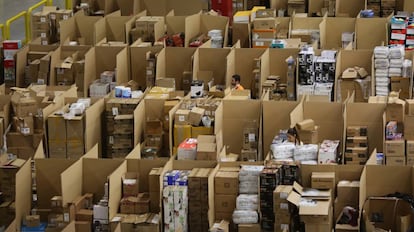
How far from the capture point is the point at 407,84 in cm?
1523

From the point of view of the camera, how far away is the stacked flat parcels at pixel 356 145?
43.4 ft

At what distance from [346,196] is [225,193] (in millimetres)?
1470

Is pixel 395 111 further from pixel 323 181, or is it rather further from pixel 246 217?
pixel 246 217

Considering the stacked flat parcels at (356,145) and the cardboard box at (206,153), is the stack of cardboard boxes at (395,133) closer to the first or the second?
the stacked flat parcels at (356,145)

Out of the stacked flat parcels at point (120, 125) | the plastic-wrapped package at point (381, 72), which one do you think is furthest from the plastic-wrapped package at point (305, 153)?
the plastic-wrapped package at point (381, 72)

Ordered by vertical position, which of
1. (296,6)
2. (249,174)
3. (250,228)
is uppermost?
(296,6)

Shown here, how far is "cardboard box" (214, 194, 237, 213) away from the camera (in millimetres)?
11758

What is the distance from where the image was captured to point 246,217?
11500 mm

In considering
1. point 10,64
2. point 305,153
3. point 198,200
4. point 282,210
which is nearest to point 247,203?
point 282,210

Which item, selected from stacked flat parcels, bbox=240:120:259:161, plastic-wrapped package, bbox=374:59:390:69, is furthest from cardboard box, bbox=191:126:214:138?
plastic-wrapped package, bbox=374:59:390:69

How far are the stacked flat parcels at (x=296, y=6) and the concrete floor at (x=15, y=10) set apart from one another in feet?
A: 21.9

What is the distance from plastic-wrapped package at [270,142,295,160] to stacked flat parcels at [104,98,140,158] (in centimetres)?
247

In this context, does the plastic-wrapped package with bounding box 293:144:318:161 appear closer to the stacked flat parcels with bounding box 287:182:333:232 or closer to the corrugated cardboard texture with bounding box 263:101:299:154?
the stacked flat parcels with bounding box 287:182:333:232

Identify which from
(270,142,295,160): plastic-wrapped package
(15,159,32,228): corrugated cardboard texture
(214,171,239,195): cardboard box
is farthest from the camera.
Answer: (270,142,295,160): plastic-wrapped package
